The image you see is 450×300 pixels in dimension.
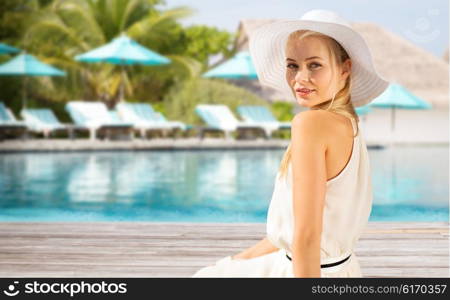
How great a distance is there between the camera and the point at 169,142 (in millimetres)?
14180

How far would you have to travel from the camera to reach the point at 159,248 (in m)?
2.84

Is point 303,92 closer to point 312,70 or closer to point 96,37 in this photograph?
point 312,70

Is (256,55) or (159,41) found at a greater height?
(159,41)

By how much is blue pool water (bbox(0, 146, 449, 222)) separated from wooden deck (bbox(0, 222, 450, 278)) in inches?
143

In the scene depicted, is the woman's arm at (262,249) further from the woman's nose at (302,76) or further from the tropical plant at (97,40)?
the tropical plant at (97,40)

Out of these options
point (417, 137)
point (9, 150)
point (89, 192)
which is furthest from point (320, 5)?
point (89, 192)

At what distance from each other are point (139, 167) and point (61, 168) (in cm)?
107

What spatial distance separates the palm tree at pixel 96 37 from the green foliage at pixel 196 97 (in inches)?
25.6

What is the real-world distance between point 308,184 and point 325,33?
299 mm

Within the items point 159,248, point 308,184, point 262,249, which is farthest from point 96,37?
point 308,184

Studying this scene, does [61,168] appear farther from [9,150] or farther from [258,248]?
[258,248]

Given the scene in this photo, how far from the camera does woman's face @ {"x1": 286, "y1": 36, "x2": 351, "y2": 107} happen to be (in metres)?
1.43

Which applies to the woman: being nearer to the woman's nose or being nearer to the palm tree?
the woman's nose

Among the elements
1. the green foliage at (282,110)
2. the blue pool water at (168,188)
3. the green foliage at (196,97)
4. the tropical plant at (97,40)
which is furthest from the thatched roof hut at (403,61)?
the blue pool water at (168,188)
